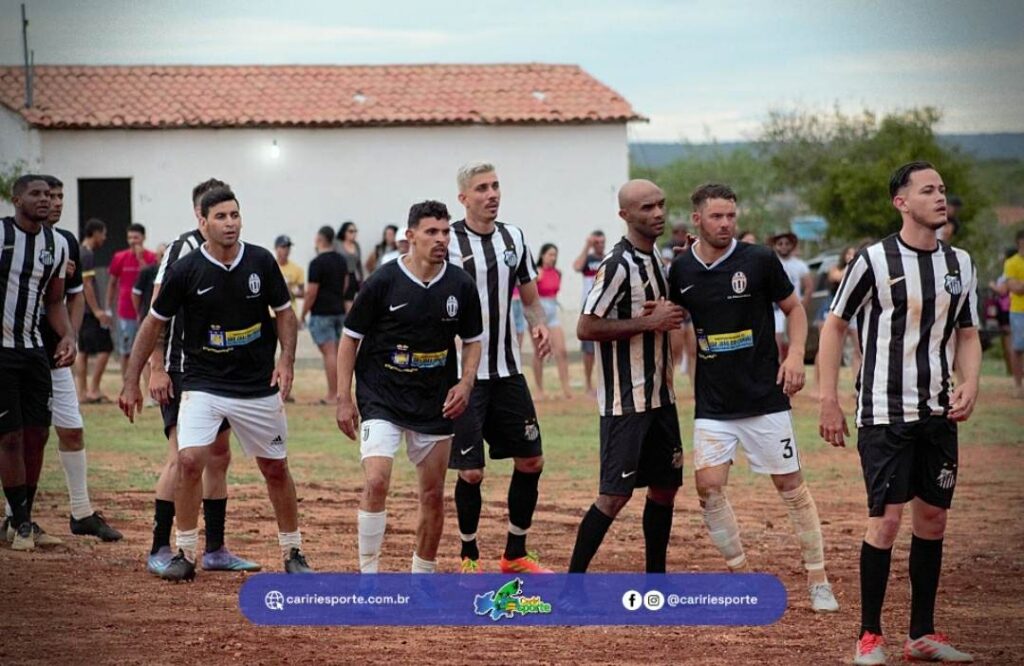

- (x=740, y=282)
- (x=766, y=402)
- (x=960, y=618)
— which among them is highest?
(x=740, y=282)

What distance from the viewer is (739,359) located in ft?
28.0

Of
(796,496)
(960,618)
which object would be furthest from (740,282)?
(960,618)

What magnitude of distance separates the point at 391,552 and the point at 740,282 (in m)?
3.36

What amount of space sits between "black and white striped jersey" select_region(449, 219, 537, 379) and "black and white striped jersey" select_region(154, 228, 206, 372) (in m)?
1.60

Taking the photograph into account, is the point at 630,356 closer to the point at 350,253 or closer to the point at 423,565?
the point at 423,565

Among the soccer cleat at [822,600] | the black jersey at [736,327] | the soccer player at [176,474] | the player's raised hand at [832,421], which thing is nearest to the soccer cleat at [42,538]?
the soccer player at [176,474]

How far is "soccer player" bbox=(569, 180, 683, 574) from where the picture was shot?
8539 mm

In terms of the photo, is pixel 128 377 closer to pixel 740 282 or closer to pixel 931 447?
pixel 740 282

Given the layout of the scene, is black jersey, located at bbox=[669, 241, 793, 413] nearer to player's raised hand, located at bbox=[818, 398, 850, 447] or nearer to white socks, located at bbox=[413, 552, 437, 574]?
player's raised hand, located at bbox=[818, 398, 850, 447]

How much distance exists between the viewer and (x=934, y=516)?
771 centimetres

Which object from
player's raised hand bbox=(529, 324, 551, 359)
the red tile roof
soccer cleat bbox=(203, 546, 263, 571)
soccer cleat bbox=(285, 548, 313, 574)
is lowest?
soccer cleat bbox=(203, 546, 263, 571)

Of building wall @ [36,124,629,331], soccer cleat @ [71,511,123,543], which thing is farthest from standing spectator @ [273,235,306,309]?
soccer cleat @ [71,511,123,543]

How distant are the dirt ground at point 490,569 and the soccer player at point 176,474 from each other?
7.0 inches

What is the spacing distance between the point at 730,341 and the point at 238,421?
293 centimetres
